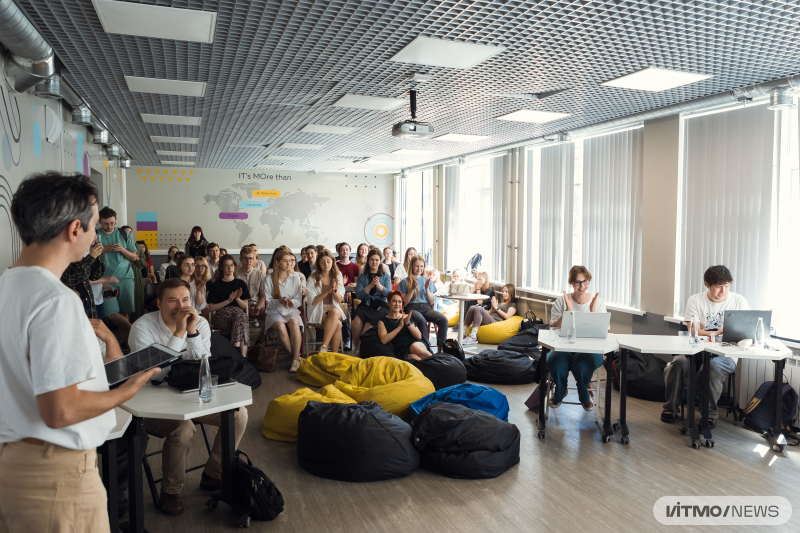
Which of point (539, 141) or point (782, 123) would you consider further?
point (539, 141)

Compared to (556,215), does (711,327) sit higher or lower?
lower

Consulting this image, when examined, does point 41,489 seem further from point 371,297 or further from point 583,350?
point 371,297

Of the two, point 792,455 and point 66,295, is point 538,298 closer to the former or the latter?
point 792,455

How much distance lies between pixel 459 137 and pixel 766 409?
5.08 metres

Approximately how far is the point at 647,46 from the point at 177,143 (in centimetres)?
735

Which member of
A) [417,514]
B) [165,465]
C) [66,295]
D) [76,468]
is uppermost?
[66,295]

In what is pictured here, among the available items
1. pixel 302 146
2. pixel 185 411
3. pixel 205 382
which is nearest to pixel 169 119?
pixel 302 146

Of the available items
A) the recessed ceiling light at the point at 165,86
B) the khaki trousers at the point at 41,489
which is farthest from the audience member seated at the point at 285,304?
the khaki trousers at the point at 41,489

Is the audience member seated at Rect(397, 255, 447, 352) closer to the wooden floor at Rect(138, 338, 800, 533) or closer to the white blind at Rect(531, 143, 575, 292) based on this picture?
the white blind at Rect(531, 143, 575, 292)

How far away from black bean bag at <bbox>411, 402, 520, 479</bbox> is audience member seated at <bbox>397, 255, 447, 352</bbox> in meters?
3.39

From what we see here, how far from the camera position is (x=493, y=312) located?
866 centimetres

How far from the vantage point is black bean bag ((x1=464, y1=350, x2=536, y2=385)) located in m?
6.02

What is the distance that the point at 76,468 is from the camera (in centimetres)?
151

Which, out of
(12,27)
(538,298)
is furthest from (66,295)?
(538,298)
